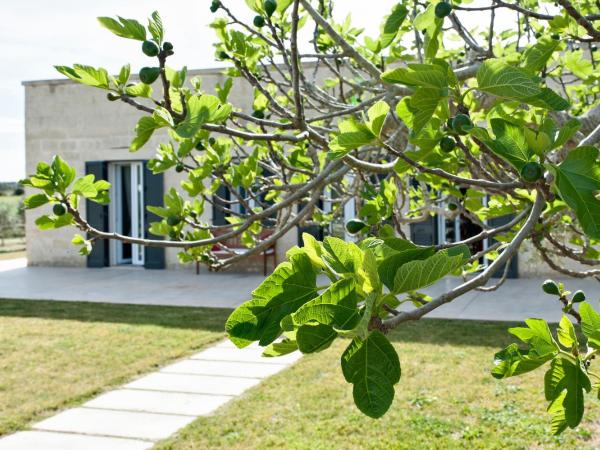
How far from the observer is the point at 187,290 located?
11.5 meters

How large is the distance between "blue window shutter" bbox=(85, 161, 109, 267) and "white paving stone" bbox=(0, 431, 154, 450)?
10139 mm

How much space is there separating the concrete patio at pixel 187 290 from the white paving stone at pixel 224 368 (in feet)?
9.67

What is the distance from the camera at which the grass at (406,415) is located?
4305 mm

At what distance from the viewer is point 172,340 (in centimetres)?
741

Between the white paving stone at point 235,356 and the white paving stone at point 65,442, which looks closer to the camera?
the white paving stone at point 65,442

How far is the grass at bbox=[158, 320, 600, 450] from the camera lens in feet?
14.1

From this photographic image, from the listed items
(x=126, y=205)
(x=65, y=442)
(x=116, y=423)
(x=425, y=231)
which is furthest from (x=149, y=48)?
(x=126, y=205)

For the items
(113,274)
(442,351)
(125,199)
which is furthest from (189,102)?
(125,199)

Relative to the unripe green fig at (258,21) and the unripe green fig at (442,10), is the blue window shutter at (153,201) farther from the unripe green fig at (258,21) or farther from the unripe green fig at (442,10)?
the unripe green fig at (442,10)

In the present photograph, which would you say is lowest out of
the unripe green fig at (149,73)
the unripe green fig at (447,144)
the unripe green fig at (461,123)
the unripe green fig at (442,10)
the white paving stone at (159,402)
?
the white paving stone at (159,402)

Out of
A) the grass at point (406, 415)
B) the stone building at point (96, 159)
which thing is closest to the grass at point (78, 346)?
the grass at point (406, 415)

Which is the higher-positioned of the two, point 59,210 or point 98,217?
point 59,210

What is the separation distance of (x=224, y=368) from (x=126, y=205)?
9.48m

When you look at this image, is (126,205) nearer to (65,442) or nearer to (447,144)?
(65,442)
